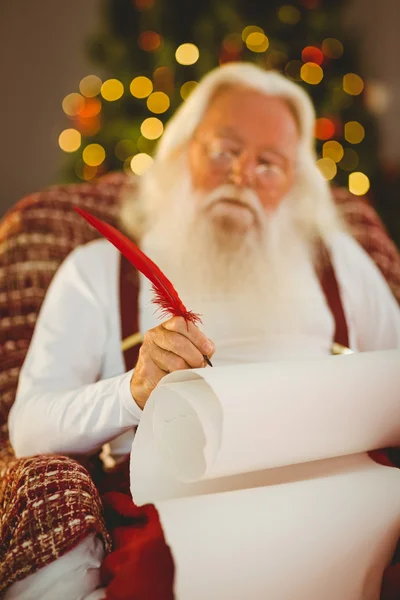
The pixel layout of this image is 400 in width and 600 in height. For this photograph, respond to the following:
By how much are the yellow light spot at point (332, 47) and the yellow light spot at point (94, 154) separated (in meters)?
1.03

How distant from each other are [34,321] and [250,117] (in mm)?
674

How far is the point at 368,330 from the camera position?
1375 mm

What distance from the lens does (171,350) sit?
2.72 ft

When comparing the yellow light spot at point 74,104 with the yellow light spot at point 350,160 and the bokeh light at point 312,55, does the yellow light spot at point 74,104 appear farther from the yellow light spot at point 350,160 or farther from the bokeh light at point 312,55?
the yellow light spot at point 350,160

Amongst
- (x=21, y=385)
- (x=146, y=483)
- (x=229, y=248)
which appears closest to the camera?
(x=146, y=483)

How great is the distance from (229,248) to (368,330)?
39 centimetres

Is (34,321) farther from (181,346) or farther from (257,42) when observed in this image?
(257,42)

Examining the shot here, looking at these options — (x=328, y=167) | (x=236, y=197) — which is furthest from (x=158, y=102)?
(x=236, y=197)

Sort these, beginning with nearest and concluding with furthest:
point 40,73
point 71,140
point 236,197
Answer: point 236,197 → point 71,140 → point 40,73

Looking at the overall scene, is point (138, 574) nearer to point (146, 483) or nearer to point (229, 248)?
point (146, 483)

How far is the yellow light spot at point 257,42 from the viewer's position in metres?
2.36

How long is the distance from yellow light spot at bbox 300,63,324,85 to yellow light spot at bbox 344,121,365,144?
24cm

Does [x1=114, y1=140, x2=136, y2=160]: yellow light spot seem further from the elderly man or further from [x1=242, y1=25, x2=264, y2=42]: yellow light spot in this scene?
the elderly man

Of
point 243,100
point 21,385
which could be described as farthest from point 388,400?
point 243,100
